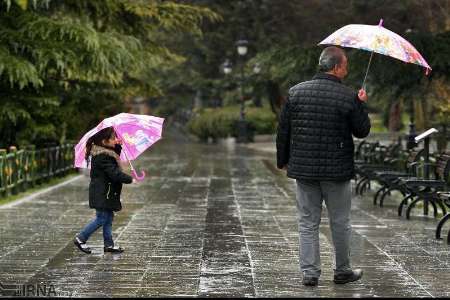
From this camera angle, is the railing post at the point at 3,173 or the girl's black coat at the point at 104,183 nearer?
the girl's black coat at the point at 104,183

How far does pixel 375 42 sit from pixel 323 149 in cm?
133

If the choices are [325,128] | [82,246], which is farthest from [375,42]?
[82,246]

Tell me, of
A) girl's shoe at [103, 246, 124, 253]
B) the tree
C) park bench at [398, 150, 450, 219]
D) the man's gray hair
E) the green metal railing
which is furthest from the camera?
the tree

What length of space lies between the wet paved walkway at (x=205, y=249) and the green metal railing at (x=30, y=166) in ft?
2.14

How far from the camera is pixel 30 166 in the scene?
17.2 metres

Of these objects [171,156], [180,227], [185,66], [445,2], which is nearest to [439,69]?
[445,2]

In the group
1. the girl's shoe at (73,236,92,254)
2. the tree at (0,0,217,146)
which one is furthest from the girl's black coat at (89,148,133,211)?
the tree at (0,0,217,146)

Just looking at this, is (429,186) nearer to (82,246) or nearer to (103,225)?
(103,225)

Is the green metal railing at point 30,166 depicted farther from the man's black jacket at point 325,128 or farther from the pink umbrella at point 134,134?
the man's black jacket at point 325,128

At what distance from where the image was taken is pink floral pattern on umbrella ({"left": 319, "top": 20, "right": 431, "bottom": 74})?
8.03 metres

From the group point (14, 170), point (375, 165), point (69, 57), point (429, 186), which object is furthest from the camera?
point (69, 57)

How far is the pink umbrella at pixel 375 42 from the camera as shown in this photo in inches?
316

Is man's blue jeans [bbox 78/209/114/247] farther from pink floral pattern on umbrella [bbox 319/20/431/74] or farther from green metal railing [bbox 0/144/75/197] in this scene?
green metal railing [bbox 0/144/75/197]

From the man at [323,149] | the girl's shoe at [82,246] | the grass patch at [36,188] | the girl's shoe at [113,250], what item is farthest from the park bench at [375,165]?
the man at [323,149]
